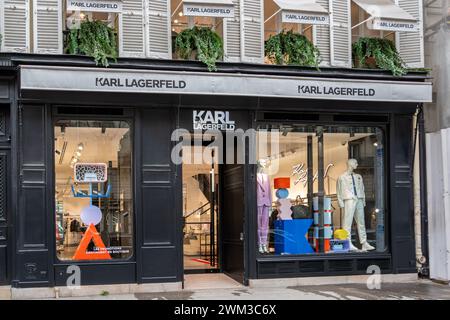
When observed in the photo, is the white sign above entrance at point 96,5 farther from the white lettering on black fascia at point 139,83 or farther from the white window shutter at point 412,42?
the white window shutter at point 412,42

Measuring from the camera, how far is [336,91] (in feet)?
41.1

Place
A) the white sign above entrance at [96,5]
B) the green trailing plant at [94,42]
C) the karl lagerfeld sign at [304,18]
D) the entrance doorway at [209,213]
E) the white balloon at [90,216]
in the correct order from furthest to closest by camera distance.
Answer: the entrance doorway at [209,213], the karl lagerfeld sign at [304,18], the white balloon at [90,216], the green trailing plant at [94,42], the white sign above entrance at [96,5]

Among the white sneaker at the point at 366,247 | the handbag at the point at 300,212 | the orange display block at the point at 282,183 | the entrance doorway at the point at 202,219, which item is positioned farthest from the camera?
the entrance doorway at the point at 202,219

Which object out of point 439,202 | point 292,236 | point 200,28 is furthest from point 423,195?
point 200,28

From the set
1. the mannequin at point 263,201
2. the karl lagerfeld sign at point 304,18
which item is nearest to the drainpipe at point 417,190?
the karl lagerfeld sign at point 304,18

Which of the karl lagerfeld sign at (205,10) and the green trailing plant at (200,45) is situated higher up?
the karl lagerfeld sign at (205,10)

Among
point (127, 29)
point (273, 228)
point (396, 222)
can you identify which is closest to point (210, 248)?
point (273, 228)

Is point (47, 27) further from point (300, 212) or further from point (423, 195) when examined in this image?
point (423, 195)

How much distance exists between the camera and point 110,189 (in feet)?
39.9

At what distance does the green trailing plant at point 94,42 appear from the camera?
37.8ft

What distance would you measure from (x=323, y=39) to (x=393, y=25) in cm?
144

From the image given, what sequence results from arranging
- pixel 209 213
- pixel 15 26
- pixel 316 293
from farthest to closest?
1. pixel 209 213
2. pixel 316 293
3. pixel 15 26
